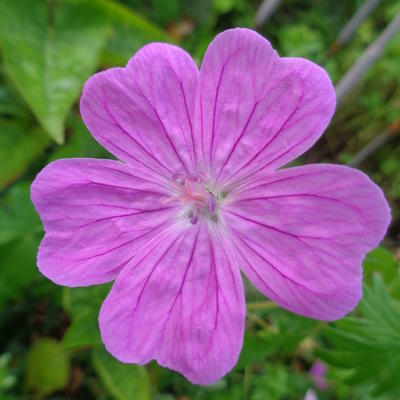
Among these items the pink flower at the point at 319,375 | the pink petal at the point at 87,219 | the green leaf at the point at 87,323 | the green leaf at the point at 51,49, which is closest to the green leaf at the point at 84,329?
the green leaf at the point at 87,323

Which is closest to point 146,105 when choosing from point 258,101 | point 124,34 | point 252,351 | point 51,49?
point 258,101

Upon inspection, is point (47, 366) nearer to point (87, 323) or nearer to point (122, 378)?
point (122, 378)

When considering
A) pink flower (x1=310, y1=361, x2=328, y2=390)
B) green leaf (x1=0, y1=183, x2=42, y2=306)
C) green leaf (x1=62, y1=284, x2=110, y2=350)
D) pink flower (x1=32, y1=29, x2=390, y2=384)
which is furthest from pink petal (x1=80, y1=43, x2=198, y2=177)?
pink flower (x1=310, y1=361, x2=328, y2=390)

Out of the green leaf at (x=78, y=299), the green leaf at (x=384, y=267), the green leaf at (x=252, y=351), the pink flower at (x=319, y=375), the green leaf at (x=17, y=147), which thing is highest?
the green leaf at (x=384, y=267)

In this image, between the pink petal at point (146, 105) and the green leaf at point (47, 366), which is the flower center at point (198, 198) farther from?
the green leaf at point (47, 366)

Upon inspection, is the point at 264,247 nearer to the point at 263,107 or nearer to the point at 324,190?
the point at 324,190

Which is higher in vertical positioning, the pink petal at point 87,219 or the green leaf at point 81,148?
the pink petal at point 87,219

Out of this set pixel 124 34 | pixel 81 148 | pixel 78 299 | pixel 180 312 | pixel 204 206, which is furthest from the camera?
pixel 124 34
